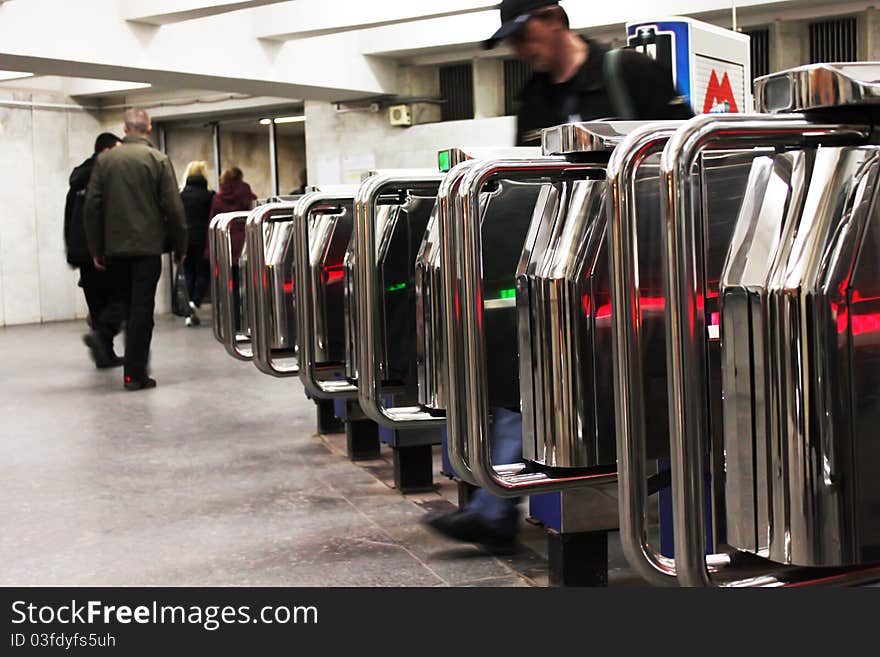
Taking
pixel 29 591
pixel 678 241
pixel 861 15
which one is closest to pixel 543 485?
pixel 678 241

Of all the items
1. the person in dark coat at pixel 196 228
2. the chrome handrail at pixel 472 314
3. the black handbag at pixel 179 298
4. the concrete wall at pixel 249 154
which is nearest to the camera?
the chrome handrail at pixel 472 314

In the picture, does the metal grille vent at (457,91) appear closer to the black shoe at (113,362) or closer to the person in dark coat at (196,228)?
the person in dark coat at (196,228)

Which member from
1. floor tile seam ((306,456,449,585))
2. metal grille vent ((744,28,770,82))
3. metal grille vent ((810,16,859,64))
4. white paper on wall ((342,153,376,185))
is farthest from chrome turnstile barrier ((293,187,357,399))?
white paper on wall ((342,153,376,185))

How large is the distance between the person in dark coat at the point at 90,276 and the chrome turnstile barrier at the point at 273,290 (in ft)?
9.49

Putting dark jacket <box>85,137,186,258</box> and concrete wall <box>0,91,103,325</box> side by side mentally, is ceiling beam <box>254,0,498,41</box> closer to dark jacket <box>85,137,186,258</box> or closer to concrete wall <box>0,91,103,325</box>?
dark jacket <box>85,137,186,258</box>

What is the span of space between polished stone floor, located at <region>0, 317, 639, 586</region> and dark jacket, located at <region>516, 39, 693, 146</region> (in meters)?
1.13

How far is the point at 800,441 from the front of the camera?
5.22ft

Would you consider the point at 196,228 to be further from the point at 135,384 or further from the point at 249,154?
the point at 135,384

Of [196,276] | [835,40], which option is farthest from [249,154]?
[835,40]

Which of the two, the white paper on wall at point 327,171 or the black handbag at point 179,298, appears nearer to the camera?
the white paper on wall at point 327,171

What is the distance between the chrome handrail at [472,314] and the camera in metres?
2.01

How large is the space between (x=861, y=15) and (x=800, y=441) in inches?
294

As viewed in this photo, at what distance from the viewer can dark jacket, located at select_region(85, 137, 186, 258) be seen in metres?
6.34

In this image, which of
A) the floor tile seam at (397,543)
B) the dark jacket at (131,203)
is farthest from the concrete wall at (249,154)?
the floor tile seam at (397,543)
